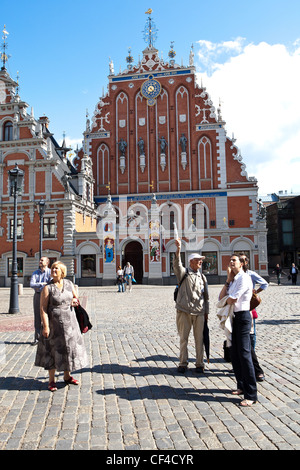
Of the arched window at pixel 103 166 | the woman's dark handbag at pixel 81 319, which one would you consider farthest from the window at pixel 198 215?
the woman's dark handbag at pixel 81 319

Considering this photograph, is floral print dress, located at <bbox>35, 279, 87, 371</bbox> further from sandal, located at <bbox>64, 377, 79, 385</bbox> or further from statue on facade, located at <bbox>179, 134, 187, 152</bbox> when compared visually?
statue on facade, located at <bbox>179, 134, 187, 152</bbox>

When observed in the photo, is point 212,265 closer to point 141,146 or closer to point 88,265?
point 88,265

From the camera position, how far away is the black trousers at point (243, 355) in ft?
14.1

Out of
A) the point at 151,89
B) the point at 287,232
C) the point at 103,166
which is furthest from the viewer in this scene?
the point at 287,232

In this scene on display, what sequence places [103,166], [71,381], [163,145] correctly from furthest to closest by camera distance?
[103,166] < [163,145] < [71,381]

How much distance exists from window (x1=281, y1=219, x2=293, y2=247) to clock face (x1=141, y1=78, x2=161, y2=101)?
24930 mm

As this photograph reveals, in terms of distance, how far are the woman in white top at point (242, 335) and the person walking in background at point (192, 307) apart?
817 millimetres

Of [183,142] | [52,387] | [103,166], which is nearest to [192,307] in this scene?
[52,387]

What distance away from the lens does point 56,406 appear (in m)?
4.34

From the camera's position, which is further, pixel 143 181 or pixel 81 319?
pixel 143 181

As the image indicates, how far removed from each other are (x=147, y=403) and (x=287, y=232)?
4617 centimetres

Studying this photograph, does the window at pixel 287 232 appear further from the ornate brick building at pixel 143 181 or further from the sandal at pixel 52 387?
the sandal at pixel 52 387

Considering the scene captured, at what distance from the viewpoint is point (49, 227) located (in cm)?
2817
